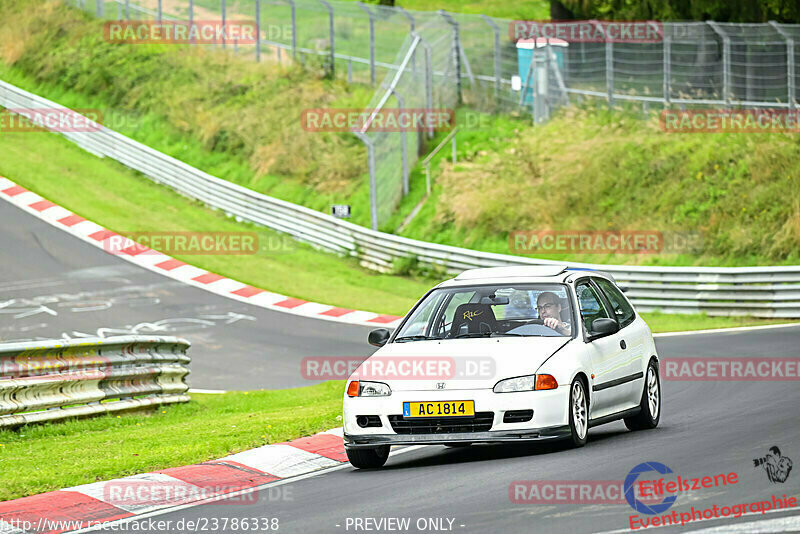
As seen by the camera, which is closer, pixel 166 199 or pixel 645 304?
pixel 645 304

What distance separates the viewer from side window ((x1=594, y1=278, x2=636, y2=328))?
→ 11.5 metres

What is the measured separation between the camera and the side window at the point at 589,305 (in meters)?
10.8

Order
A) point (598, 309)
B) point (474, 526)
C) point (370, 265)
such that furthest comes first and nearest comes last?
point (370, 265) < point (598, 309) < point (474, 526)

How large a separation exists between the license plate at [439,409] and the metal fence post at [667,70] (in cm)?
2135

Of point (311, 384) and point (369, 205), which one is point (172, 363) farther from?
point (369, 205)

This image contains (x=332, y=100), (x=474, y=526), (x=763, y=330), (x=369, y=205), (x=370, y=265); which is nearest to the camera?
(x=474, y=526)

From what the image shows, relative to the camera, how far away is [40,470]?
1030cm

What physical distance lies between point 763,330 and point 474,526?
48.6 ft

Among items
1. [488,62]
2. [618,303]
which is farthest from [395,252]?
[618,303]

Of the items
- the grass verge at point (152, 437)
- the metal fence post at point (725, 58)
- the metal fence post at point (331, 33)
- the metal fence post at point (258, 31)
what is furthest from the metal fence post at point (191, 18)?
the grass verge at point (152, 437)

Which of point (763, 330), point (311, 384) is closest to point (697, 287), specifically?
point (763, 330)

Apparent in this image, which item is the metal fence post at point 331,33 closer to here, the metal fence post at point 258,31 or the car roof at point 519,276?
the metal fence post at point 258,31

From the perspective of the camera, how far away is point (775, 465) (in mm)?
8398

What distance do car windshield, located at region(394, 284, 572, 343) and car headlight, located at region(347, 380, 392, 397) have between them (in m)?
0.81
